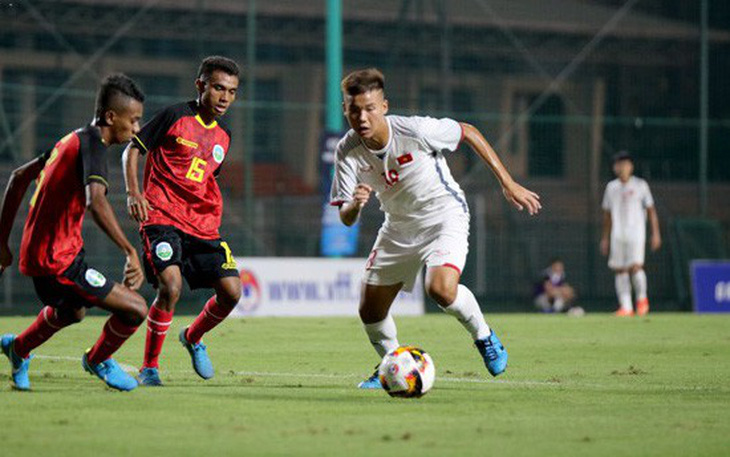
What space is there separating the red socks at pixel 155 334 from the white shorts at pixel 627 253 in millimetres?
12907

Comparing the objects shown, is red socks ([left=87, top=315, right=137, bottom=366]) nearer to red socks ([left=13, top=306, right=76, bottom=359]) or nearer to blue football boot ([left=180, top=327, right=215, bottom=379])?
red socks ([left=13, top=306, right=76, bottom=359])

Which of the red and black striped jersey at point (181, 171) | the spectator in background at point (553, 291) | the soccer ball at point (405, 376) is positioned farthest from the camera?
the spectator in background at point (553, 291)

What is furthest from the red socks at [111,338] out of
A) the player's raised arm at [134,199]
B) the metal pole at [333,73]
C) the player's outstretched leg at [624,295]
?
the player's outstretched leg at [624,295]

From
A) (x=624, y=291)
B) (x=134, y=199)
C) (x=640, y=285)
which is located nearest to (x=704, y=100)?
(x=640, y=285)

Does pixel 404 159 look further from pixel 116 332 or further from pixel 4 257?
pixel 4 257

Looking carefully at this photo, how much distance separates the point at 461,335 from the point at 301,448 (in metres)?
9.13

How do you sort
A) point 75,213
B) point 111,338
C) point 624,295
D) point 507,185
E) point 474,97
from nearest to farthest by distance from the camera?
point 75,213
point 111,338
point 507,185
point 624,295
point 474,97

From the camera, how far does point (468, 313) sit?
9.63 metres

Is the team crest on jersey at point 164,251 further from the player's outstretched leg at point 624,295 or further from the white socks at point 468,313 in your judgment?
the player's outstretched leg at point 624,295

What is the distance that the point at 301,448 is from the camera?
6.64 meters

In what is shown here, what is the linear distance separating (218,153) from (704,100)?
17.2 m

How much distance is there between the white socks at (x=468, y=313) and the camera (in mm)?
9586

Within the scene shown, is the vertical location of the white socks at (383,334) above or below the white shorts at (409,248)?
below

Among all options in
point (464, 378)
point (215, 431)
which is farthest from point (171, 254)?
point (215, 431)
